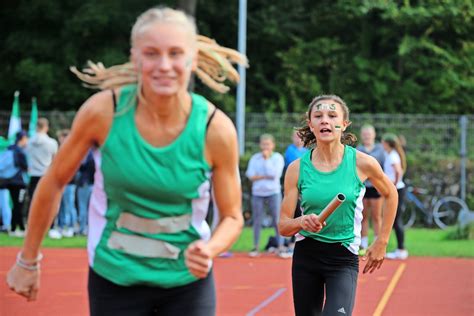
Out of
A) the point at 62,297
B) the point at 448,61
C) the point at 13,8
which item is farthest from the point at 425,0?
the point at 62,297

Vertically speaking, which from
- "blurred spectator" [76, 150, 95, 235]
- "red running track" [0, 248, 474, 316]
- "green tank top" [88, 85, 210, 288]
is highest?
"green tank top" [88, 85, 210, 288]

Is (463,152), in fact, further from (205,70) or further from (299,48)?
(205,70)

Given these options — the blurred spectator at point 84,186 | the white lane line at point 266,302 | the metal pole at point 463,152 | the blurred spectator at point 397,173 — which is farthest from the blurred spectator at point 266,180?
the metal pole at point 463,152

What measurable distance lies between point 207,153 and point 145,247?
441mm

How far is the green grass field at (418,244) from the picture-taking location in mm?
15812

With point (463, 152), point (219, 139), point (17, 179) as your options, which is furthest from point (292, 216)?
point (463, 152)

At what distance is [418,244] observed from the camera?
17.4 metres

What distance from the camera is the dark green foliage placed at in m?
30.8

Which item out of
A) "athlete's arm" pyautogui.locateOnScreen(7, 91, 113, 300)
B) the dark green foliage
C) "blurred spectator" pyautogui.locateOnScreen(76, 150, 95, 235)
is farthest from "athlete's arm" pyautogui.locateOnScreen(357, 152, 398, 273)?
the dark green foliage

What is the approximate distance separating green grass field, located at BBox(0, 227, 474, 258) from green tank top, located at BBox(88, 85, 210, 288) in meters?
12.1

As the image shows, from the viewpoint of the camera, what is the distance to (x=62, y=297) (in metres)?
10.7

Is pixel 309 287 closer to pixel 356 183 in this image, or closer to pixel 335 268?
pixel 335 268

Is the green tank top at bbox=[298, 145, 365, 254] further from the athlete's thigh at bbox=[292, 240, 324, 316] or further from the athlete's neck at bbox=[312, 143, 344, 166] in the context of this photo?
the athlete's thigh at bbox=[292, 240, 324, 316]

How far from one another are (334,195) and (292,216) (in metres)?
0.30
